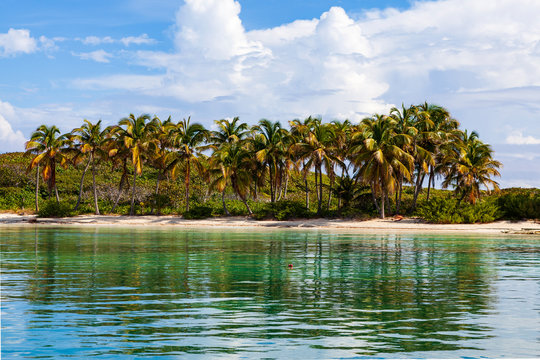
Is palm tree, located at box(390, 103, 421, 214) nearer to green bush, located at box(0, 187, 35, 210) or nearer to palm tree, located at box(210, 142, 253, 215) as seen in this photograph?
palm tree, located at box(210, 142, 253, 215)

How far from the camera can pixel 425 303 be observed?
12.4m

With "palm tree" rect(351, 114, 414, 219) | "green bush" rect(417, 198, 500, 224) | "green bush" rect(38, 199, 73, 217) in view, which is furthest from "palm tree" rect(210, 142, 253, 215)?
"green bush" rect(417, 198, 500, 224)

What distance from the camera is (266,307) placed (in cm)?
1184

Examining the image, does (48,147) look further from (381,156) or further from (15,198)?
(381,156)

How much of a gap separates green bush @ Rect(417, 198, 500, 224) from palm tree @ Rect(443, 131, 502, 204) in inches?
68.3

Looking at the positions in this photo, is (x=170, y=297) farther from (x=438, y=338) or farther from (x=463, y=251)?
(x=463, y=251)

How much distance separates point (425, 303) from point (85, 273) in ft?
32.9

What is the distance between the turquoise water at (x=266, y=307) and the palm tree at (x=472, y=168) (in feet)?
90.8

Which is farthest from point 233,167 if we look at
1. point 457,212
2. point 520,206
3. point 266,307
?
point 266,307

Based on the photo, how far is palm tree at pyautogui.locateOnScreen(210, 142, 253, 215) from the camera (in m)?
52.7

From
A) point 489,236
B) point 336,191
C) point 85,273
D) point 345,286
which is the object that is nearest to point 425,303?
point 345,286

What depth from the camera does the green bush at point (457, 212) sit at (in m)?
46.9

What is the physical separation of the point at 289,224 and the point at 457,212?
14187 millimetres

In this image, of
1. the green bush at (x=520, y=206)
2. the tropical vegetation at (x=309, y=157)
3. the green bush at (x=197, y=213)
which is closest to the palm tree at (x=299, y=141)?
the tropical vegetation at (x=309, y=157)
